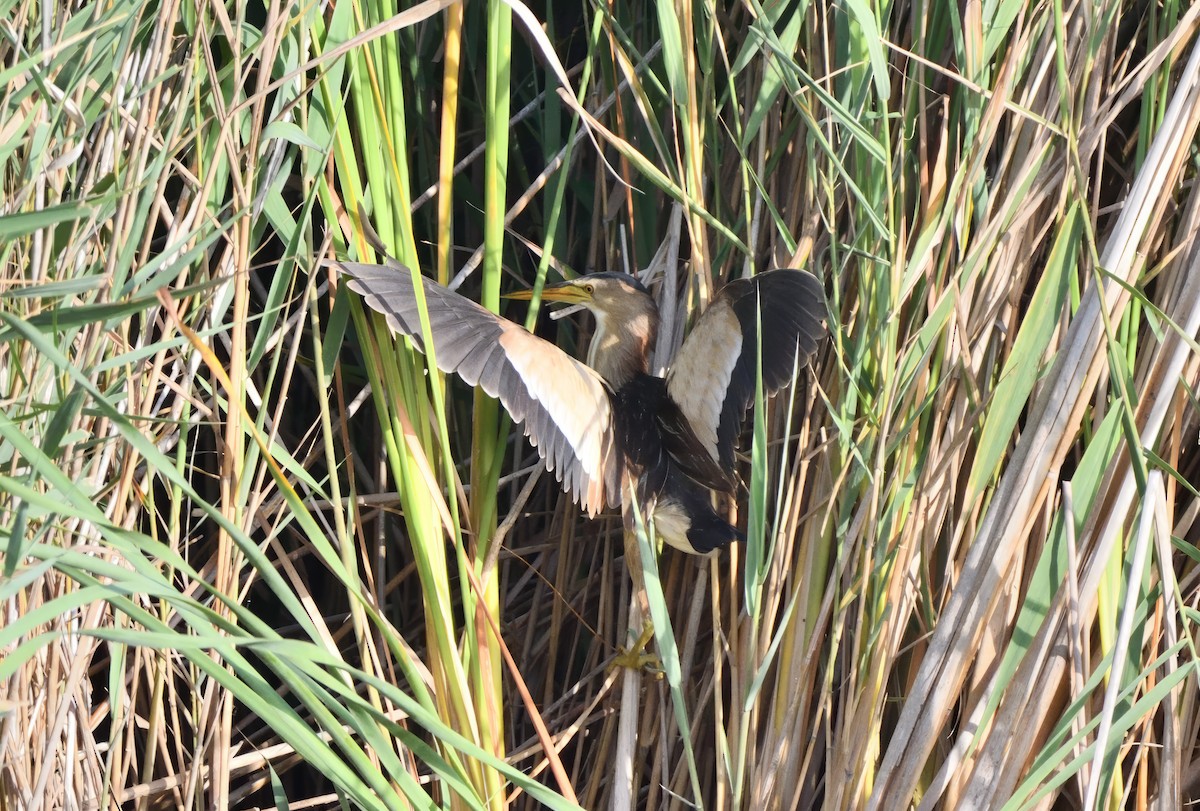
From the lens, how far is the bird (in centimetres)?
138

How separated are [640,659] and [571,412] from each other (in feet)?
1.08

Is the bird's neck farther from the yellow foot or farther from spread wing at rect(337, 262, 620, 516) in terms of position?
the yellow foot

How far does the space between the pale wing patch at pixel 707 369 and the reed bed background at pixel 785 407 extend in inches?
4.2

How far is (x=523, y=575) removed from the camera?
1823 millimetres

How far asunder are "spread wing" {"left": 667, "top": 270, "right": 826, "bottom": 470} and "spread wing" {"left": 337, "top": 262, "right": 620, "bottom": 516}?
0.14 meters

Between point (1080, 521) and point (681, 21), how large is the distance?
0.69 metres

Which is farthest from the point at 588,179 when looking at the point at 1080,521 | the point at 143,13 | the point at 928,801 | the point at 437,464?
the point at 928,801

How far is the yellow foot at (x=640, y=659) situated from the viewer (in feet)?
4.80

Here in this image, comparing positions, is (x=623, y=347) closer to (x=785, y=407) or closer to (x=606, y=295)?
(x=606, y=295)

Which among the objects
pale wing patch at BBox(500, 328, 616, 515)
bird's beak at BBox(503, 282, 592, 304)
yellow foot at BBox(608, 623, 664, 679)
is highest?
bird's beak at BBox(503, 282, 592, 304)

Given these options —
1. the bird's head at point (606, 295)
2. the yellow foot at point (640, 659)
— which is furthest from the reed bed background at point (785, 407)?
the bird's head at point (606, 295)

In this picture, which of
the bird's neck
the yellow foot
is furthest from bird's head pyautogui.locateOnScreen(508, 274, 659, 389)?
the yellow foot

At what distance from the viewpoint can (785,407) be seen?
1501 mm

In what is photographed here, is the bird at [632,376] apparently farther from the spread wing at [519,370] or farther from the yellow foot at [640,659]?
the yellow foot at [640,659]
